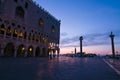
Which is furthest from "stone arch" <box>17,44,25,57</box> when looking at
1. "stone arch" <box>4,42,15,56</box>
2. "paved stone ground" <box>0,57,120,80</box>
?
"paved stone ground" <box>0,57,120,80</box>

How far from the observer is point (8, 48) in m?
38.8

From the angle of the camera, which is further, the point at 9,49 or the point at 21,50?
the point at 21,50

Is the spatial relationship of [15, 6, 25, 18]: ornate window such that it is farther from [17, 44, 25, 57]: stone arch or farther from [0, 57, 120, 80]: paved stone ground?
[0, 57, 120, 80]: paved stone ground

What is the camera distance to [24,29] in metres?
43.5

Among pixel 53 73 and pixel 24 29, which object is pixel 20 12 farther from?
pixel 53 73

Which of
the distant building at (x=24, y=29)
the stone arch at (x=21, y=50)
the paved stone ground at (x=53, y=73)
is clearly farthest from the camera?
the stone arch at (x=21, y=50)

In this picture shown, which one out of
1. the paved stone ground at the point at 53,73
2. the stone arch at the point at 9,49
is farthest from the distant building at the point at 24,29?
the paved stone ground at the point at 53,73

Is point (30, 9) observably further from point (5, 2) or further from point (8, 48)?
point (8, 48)

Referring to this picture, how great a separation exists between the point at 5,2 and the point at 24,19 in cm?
939

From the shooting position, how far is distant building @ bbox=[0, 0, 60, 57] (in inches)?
1406

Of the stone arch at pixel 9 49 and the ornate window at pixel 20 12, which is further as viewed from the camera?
the ornate window at pixel 20 12

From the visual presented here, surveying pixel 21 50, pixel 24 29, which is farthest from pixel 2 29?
pixel 21 50

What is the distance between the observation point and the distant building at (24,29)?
35.7 metres

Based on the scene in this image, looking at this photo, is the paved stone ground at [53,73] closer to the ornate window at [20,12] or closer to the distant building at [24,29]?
the distant building at [24,29]
